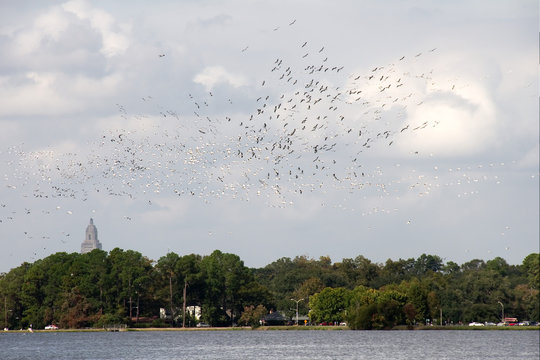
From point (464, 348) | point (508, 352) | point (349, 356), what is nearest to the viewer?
point (349, 356)

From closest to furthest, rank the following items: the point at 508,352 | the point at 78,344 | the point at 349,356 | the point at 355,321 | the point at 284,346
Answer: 1. the point at 349,356
2. the point at 508,352
3. the point at 284,346
4. the point at 78,344
5. the point at 355,321

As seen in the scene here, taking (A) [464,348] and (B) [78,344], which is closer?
(A) [464,348]

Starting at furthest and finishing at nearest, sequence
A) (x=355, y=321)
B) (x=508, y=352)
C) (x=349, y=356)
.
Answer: (x=355, y=321), (x=508, y=352), (x=349, y=356)

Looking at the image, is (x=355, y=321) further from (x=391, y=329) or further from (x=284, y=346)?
(x=284, y=346)

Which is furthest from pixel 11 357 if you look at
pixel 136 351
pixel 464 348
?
pixel 464 348

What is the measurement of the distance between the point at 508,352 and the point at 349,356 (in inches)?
854

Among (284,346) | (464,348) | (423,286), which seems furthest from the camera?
(423,286)

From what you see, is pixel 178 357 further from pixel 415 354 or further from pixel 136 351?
pixel 415 354

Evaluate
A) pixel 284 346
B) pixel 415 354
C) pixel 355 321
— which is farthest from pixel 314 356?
pixel 355 321

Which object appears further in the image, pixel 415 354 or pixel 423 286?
pixel 423 286

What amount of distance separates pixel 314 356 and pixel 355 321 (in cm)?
8225

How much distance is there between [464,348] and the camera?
11850cm

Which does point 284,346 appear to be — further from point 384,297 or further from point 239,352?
point 384,297

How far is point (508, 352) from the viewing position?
4365 inches
